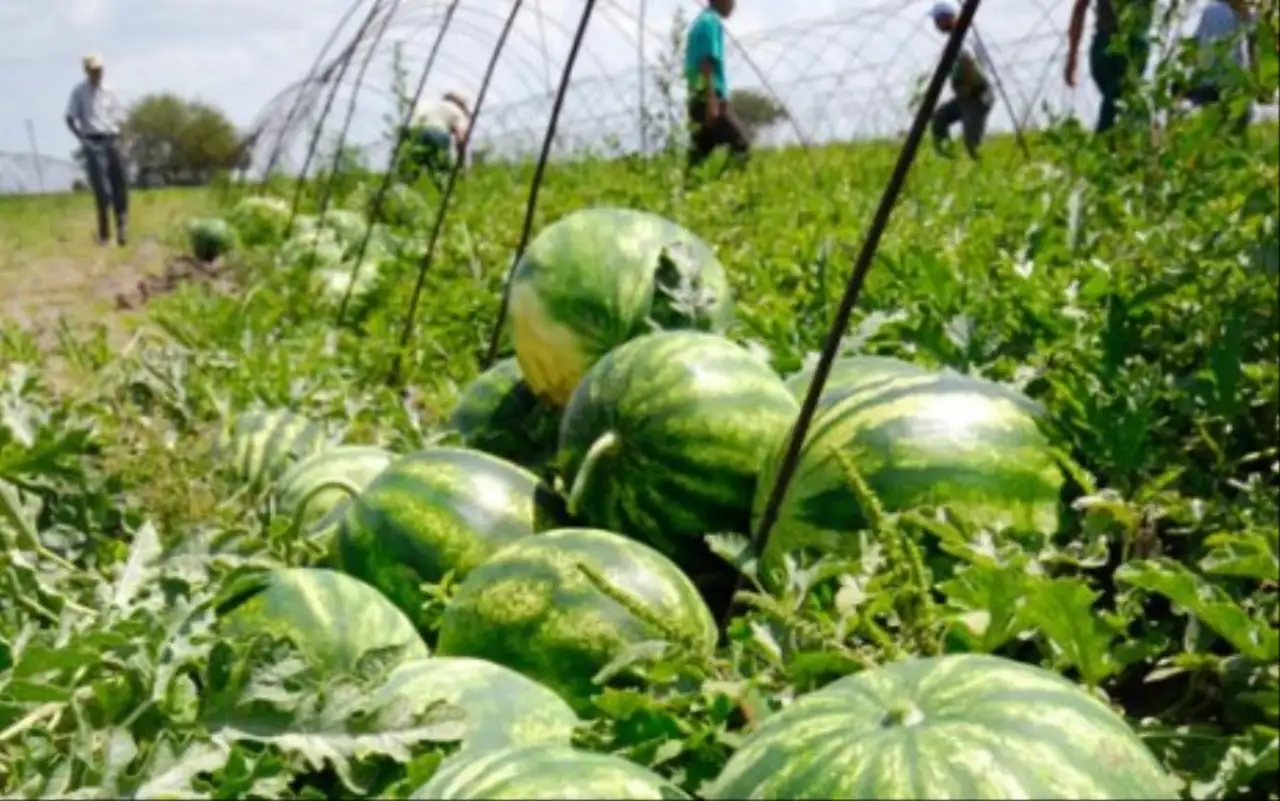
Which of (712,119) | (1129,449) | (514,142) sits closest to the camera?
(1129,449)

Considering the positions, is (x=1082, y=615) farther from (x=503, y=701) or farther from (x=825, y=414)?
(x=825, y=414)

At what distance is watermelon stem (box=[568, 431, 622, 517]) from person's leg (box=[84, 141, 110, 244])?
17908 mm

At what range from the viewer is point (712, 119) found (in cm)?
917

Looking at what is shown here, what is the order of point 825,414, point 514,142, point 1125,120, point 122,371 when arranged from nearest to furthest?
point 825,414 < point 1125,120 < point 122,371 < point 514,142

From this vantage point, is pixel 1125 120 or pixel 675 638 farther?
pixel 1125 120

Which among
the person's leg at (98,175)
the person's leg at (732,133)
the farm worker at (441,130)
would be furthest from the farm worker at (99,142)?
the person's leg at (732,133)

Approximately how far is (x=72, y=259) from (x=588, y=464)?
1574 centimetres

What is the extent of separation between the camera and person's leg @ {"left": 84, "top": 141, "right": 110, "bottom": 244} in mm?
19234

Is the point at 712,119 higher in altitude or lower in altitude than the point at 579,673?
higher

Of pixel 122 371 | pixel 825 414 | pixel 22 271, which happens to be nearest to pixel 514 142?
pixel 22 271

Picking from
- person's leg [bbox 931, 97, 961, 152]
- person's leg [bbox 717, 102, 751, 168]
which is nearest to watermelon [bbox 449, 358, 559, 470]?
person's leg [bbox 717, 102, 751, 168]

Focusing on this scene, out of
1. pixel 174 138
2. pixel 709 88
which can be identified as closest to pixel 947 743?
pixel 709 88

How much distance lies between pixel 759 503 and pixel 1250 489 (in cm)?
69

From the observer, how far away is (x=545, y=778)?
140cm
